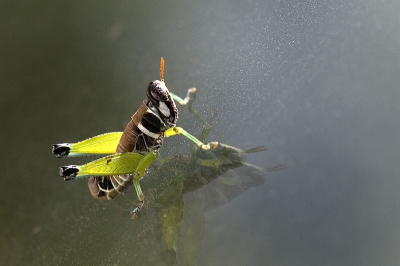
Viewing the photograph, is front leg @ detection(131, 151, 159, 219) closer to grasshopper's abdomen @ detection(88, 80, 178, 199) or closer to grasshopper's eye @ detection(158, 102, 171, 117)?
grasshopper's abdomen @ detection(88, 80, 178, 199)

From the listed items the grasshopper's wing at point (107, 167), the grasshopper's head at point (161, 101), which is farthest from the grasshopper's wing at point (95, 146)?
the grasshopper's head at point (161, 101)

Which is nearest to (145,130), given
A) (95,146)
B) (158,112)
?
(158,112)

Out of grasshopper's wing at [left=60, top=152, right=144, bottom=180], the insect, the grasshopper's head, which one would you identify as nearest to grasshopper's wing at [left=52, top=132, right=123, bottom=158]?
the insect

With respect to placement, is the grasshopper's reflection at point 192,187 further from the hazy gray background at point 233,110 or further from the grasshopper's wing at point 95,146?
the grasshopper's wing at point 95,146

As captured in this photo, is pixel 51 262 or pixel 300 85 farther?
pixel 51 262

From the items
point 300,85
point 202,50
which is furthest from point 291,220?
point 202,50

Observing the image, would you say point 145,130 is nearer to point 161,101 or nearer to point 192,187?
point 161,101

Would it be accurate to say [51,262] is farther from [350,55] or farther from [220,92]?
[350,55]
